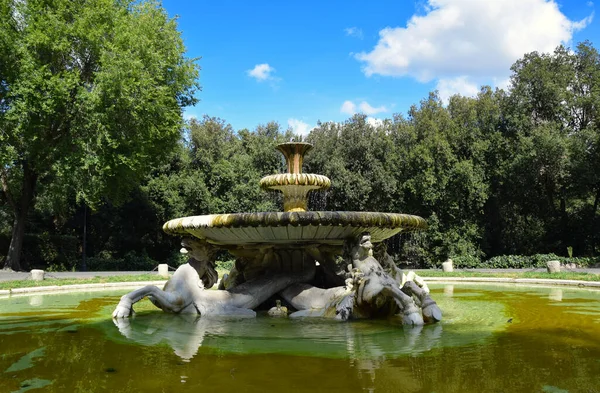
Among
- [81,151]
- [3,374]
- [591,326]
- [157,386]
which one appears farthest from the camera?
[81,151]

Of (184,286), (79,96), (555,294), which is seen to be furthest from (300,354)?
(79,96)

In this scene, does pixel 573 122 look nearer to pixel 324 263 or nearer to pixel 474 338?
pixel 324 263

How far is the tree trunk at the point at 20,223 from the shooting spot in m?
21.6

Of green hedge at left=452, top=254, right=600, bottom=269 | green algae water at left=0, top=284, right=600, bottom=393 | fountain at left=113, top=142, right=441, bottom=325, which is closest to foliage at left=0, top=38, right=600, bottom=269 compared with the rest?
green hedge at left=452, top=254, right=600, bottom=269

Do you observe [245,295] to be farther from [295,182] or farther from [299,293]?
[295,182]

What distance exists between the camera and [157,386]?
134 inches

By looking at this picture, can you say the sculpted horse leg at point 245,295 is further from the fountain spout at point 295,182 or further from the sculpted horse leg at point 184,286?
the fountain spout at point 295,182

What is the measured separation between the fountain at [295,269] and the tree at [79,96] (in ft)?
44.3

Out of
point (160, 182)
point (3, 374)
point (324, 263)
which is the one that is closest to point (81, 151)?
point (160, 182)

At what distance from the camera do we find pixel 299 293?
7.86 m

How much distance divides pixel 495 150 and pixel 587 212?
6.82m

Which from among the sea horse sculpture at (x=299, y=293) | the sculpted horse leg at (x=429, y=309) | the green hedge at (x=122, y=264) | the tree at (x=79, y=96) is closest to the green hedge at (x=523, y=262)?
the tree at (x=79, y=96)

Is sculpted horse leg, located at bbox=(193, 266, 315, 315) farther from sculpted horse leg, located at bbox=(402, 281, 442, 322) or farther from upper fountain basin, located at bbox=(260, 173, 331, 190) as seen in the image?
sculpted horse leg, located at bbox=(402, 281, 442, 322)

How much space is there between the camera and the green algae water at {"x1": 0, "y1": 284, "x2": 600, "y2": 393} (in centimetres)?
347
